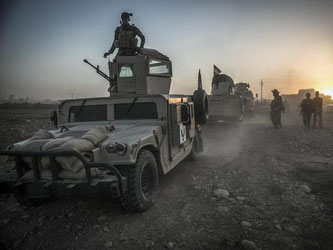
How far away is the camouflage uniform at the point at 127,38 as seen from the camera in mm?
5789

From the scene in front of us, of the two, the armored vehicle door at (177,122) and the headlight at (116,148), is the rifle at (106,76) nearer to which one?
the armored vehicle door at (177,122)

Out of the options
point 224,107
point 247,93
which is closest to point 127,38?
point 224,107

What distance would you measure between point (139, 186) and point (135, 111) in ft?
5.01

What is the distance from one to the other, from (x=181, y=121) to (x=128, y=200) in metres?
1.75

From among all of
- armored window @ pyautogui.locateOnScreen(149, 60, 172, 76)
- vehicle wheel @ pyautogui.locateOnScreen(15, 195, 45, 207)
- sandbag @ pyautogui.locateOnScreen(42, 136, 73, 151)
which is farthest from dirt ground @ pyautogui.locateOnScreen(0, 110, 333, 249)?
armored window @ pyautogui.locateOnScreen(149, 60, 172, 76)

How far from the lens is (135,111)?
4.32 meters

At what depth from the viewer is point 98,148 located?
122 inches

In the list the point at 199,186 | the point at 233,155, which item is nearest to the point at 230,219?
the point at 199,186

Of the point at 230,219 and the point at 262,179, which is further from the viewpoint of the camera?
the point at 262,179

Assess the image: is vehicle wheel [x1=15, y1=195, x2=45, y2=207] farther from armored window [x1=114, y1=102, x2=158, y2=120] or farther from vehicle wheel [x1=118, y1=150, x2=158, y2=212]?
armored window [x1=114, y1=102, x2=158, y2=120]

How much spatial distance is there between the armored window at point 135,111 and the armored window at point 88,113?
0.25 m

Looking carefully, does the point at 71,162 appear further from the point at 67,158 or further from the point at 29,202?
the point at 29,202

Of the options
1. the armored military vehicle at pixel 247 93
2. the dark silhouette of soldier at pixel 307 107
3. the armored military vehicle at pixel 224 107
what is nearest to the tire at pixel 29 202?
the armored military vehicle at pixel 224 107

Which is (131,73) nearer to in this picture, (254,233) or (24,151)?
(24,151)
